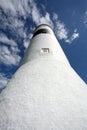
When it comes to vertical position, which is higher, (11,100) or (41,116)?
(11,100)

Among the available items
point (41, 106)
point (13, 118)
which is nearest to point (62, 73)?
point (41, 106)

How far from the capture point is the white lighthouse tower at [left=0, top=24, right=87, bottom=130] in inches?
125

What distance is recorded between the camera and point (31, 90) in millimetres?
4012

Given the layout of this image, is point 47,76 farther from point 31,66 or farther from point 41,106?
point 41,106

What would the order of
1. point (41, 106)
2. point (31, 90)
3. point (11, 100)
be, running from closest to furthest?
point (41, 106)
point (11, 100)
point (31, 90)

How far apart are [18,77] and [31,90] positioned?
40.3 inches

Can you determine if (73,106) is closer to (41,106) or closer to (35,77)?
(41,106)

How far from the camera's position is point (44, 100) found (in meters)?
3.68

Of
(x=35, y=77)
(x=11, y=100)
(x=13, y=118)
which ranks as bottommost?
(x=13, y=118)

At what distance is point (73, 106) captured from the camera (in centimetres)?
355

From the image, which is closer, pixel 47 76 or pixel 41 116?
pixel 41 116

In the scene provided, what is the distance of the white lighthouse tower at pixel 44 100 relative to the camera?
318cm

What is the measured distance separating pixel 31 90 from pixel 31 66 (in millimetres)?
1517

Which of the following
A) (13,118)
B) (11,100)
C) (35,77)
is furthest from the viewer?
(35,77)
